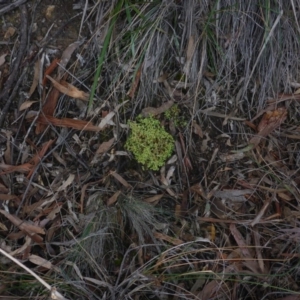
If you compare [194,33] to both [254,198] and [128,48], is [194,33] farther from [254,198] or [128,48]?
[254,198]

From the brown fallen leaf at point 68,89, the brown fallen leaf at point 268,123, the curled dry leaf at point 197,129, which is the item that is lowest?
the brown fallen leaf at point 268,123

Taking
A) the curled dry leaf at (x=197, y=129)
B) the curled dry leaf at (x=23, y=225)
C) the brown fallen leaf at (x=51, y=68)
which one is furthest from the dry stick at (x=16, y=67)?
the curled dry leaf at (x=197, y=129)

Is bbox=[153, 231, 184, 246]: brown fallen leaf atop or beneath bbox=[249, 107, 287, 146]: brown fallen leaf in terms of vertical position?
beneath

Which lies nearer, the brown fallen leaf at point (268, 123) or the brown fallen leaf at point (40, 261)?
the brown fallen leaf at point (40, 261)

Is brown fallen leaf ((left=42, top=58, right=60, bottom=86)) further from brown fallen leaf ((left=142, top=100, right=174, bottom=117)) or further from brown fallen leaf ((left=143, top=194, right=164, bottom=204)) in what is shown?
brown fallen leaf ((left=143, top=194, right=164, bottom=204))

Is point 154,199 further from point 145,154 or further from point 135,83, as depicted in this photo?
point 135,83

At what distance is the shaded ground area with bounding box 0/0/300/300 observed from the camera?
1.81 metres

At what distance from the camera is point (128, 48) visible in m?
1.82

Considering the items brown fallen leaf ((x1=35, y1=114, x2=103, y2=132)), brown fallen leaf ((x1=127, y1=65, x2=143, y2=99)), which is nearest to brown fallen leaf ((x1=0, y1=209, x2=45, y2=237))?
brown fallen leaf ((x1=35, y1=114, x2=103, y2=132))

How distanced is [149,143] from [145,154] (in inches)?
1.9

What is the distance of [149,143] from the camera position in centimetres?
185

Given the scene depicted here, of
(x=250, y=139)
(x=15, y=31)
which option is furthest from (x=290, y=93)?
(x=15, y=31)

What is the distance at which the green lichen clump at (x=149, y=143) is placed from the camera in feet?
6.03

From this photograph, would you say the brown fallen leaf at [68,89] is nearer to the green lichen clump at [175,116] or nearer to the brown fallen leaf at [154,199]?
the green lichen clump at [175,116]
